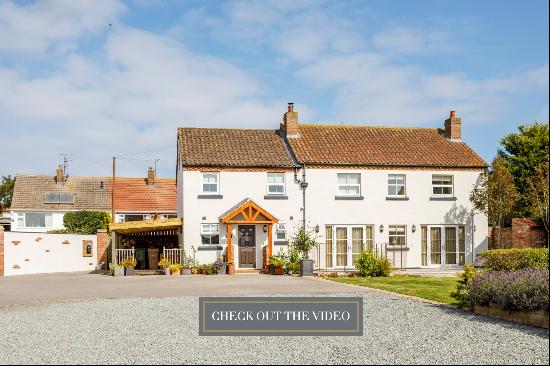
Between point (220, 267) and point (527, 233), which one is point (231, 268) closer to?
point (220, 267)

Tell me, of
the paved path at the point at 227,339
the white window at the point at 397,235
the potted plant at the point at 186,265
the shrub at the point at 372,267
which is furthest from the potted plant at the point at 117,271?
the white window at the point at 397,235

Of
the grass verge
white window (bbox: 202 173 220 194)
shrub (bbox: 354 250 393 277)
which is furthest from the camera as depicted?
white window (bbox: 202 173 220 194)

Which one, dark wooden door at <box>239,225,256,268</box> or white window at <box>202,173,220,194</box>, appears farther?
white window at <box>202,173,220,194</box>

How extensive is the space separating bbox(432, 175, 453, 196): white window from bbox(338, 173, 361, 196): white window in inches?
170

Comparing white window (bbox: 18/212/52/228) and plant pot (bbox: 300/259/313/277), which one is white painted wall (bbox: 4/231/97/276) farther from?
plant pot (bbox: 300/259/313/277)

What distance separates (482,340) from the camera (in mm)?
11227

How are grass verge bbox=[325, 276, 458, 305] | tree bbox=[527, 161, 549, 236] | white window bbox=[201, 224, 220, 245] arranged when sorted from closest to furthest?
grass verge bbox=[325, 276, 458, 305], tree bbox=[527, 161, 549, 236], white window bbox=[201, 224, 220, 245]

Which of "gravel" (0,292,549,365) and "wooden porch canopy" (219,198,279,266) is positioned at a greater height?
"wooden porch canopy" (219,198,279,266)

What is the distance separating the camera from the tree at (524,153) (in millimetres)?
42347

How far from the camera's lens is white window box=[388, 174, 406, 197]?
3450cm

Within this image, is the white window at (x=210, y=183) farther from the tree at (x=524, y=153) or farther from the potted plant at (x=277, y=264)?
the tree at (x=524, y=153)

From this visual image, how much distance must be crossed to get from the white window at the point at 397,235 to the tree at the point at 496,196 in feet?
13.8

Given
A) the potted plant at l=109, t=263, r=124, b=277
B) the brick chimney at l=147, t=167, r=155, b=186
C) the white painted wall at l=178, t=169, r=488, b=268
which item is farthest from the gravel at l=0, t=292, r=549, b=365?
the brick chimney at l=147, t=167, r=155, b=186

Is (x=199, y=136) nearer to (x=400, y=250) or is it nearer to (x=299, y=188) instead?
(x=299, y=188)
